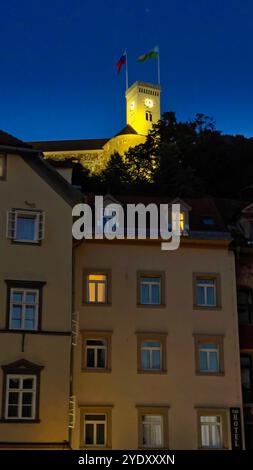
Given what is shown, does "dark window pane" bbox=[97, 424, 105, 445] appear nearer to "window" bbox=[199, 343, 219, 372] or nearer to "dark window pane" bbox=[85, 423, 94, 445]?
"dark window pane" bbox=[85, 423, 94, 445]

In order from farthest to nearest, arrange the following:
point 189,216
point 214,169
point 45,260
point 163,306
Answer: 1. point 214,169
2. point 189,216
3. point 163,306
4. point 45,260

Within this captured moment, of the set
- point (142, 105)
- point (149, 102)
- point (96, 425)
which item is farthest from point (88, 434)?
point (149, 102)

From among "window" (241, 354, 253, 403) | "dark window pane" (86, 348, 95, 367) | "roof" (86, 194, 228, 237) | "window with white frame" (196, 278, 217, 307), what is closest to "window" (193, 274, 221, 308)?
"window with white frame" (196, 278, 217, 307)

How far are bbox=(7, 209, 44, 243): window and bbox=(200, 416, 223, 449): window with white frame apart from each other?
33.0 ft

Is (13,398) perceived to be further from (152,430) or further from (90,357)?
(152,430)

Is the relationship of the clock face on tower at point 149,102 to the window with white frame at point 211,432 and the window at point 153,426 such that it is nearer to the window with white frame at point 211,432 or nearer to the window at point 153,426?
the window with white frame at point 211,432

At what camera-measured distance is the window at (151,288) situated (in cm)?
3362

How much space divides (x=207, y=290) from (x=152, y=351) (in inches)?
149

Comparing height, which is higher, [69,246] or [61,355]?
[69,246]

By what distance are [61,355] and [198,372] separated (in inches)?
246

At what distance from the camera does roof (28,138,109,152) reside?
13338 cm

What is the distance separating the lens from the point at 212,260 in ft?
114
